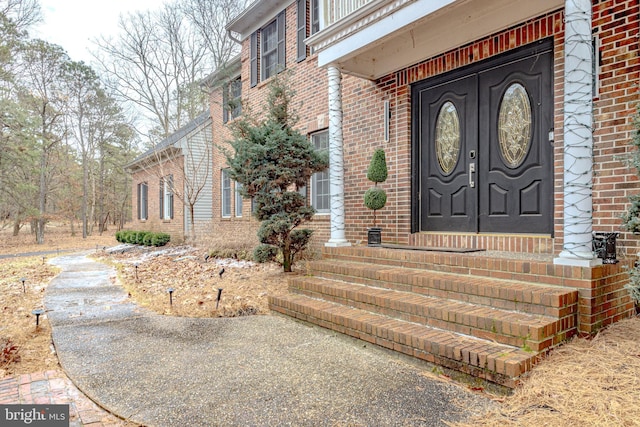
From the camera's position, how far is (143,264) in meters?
9.73

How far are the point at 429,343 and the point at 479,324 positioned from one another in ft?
1.37

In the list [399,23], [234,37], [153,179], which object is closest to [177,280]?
[399,23]

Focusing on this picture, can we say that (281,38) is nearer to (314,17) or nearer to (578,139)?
(314,17)

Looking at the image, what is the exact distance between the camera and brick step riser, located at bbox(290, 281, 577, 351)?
2.70m

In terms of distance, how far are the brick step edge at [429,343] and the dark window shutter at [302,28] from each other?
6198 mm

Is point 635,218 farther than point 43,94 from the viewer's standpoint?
No

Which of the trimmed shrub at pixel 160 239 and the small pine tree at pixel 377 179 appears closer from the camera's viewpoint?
the small pine tree at pixel 377 179

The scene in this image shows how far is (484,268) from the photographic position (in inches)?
146

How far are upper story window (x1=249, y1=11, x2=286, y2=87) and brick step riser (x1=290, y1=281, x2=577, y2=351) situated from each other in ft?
24.1

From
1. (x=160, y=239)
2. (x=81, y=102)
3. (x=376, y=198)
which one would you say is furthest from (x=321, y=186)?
(x=81, y=102)

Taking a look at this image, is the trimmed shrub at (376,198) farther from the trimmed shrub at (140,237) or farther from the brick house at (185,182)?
the trimmed shrub at (140,237)

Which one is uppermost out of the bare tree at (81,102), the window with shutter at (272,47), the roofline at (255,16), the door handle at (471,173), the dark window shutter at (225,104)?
the bare tree at (81,102)

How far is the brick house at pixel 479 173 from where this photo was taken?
3103mm
